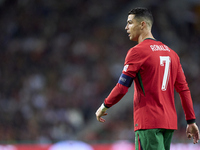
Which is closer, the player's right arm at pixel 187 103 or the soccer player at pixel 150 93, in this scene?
the soccer player at pixel 150 93

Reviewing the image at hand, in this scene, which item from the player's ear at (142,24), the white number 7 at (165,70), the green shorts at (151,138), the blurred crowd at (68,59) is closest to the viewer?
the green shorts at (151,138)

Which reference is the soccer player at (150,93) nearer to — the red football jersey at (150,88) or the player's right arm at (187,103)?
the red football jersey at (150,88)

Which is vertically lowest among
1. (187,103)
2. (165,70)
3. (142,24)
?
(187,103)

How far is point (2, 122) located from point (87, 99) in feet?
7.48

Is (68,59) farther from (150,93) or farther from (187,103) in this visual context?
(150,93)

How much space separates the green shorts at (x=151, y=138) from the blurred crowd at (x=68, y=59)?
621cm

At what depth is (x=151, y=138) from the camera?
10.2ft

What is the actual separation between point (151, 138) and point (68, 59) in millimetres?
8117

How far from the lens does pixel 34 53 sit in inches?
448

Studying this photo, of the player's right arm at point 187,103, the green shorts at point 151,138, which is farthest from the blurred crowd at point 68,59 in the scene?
the green shorts at point 151,138

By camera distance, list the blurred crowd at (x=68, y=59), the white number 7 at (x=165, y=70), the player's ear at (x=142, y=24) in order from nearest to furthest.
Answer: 1. the white number 7 at (x=165, y=70)
2. the player's ear at (x=142, y=24)
3. the blurred crowd at (x=68, y=59)

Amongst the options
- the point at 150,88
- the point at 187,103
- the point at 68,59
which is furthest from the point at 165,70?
the point at 68,59

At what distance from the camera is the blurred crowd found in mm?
9711

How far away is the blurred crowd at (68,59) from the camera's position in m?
9.71
